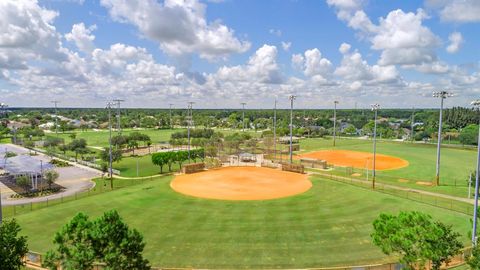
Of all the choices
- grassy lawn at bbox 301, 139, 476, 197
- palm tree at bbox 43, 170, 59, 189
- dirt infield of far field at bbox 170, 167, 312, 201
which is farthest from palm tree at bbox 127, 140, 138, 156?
grassy lawn at bbox 301, 139, 476, 197

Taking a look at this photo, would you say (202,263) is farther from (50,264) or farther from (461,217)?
(461,217)

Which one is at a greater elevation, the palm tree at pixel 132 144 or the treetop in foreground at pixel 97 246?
the treetop in foreground at pixel 97 246

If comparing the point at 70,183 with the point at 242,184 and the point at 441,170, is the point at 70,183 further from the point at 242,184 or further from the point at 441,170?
the point at 441,170

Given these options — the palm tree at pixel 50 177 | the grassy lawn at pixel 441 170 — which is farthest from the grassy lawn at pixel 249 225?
the grassy lawn at pixel 441 170

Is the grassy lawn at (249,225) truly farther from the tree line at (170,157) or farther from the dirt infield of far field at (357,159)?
the dirt infield of far field at (357,159)

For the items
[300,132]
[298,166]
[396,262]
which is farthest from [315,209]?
[300,132]

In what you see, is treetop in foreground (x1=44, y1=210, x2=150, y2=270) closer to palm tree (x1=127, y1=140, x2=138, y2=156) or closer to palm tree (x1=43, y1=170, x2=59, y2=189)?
palm tree (x1=43, y1=170, x2=59, y2=189)

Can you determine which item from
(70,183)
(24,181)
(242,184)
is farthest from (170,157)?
(24,181)
